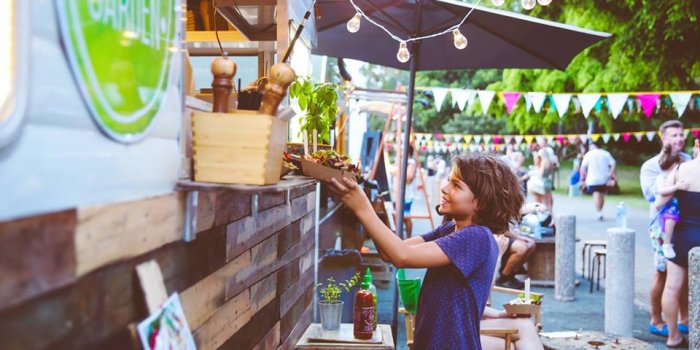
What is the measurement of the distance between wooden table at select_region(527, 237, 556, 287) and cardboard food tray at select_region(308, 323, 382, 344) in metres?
6.38

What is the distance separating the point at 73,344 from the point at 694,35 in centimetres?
1775

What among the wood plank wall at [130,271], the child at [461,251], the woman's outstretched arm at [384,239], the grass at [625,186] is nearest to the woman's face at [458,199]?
the child at [461,251]

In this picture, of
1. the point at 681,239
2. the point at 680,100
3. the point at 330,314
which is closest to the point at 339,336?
the point at 330,314

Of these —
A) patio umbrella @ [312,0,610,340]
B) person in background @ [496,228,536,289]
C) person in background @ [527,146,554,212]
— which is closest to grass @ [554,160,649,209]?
person in background @ [527,146,554,212]

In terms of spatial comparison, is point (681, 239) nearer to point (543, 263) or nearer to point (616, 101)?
point (543, 263)

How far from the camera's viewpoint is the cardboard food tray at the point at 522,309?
15.4 feet

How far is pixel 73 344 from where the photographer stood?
4.58 ft

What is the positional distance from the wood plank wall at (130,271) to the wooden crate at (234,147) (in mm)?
89

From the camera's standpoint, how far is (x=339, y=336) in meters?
3.99

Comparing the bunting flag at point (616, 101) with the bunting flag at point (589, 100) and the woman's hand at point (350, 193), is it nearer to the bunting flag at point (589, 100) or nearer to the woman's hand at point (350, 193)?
the bunting flag at point (589, 100)

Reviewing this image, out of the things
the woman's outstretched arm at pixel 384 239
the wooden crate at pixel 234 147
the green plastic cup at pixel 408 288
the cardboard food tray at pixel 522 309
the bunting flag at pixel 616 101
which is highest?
the bunting flag at pixel 616 101

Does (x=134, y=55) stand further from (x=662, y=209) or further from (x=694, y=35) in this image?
(x=694, y=35)

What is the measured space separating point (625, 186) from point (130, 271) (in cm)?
3512

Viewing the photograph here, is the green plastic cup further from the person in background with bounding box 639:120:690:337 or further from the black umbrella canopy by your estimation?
the person in background with bounding box 639:120:690:337
